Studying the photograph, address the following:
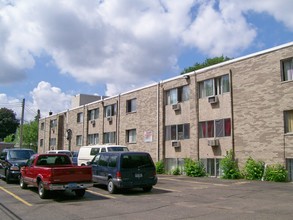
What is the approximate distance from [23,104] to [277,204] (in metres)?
39.4

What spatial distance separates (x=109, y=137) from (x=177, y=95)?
38.8ft

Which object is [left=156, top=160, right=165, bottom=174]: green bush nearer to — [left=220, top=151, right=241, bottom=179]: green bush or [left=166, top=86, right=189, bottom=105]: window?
[left=166, top=86, right=189, bottom=105]: window

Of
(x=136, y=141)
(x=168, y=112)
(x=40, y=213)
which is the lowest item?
(x=40, y=213)

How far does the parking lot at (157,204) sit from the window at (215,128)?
7054mm

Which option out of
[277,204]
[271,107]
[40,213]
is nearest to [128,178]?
[40,213]

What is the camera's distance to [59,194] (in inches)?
594

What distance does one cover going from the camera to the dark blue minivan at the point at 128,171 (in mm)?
15078

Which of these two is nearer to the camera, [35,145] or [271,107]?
[271,107]

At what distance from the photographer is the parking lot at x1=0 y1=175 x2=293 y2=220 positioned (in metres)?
10.3

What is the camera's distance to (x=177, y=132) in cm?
2773

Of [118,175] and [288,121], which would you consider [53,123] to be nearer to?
[288,121]

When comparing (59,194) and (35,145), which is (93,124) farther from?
(35,145)

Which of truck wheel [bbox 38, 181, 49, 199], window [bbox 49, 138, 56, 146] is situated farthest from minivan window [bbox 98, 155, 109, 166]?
window [bbox 49, 138, 56, 146]

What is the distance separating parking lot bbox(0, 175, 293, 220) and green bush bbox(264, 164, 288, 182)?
2928mm
